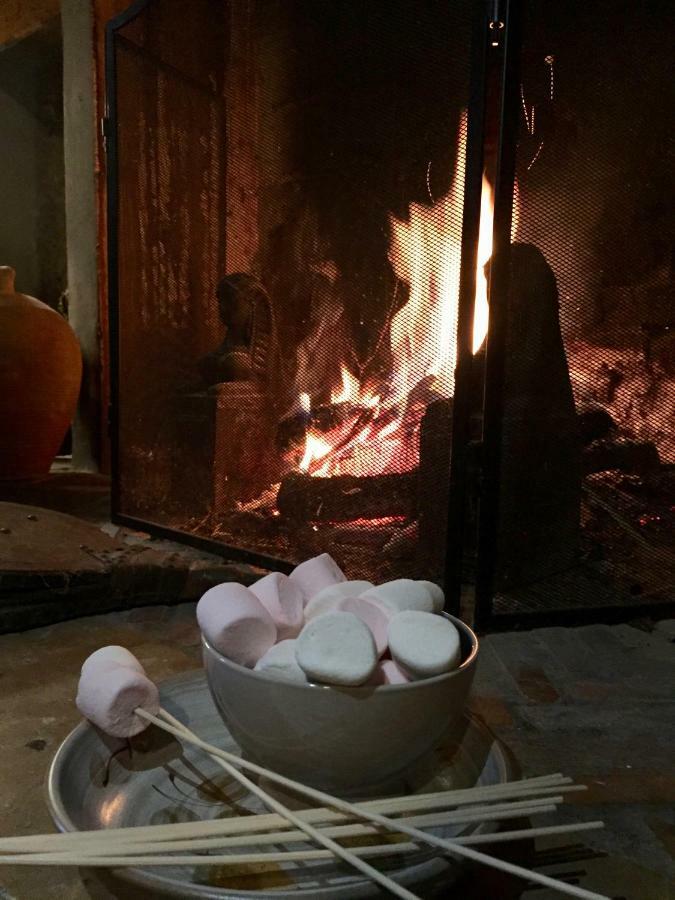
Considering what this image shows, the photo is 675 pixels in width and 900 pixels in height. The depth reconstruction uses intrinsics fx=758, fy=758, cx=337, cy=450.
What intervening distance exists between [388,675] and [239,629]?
0.14 m

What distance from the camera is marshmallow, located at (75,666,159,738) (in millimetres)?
733

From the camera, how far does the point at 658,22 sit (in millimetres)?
1715

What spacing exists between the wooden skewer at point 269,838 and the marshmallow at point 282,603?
18cm

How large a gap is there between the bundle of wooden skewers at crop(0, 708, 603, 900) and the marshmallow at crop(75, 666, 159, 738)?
10 centimetres

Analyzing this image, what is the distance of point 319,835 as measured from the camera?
576 millimetres

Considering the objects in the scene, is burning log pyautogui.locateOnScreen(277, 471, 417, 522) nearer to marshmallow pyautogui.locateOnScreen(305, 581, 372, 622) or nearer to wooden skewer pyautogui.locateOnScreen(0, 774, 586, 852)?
marshmallow pyautogui.locateOnScreen(305, 581, 372, 622)

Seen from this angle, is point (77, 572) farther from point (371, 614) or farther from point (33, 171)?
point (33, 171)

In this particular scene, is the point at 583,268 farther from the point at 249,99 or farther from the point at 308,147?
the point at 249,99

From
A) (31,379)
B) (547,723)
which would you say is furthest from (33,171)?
(547,723)

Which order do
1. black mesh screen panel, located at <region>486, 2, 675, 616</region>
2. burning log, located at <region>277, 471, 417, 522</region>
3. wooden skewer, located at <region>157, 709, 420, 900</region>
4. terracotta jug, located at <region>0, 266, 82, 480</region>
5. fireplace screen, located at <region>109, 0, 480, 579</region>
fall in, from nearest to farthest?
wooden skewer, located at <region>157, 709, 420, 900</region>
black mesh screen panel, located at <region>486, 2, 675, 616</region>
fireplace screen, located at <region>109, 0, 480, 579</region>
burning log, located at <region>277, 471, 417, 522</region>
terracotta jug, located at <region>0, 266, 82, 480</region>

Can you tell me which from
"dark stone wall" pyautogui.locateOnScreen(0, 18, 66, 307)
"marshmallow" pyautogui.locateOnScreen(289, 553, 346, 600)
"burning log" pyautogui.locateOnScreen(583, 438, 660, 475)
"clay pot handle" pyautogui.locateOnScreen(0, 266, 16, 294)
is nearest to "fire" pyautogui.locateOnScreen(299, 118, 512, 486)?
"burning log" pyautogui.locateOnScreen(583, 438, 660, 475)

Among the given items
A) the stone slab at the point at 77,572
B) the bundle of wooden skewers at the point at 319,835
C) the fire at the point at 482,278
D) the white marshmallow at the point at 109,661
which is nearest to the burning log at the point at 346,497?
the stone slab at the point at 77,572

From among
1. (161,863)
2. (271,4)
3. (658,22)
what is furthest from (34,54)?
(161,863)

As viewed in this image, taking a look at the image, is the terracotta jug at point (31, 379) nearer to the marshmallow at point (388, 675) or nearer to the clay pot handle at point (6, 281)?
the clay pot handle at point (6, 281)
